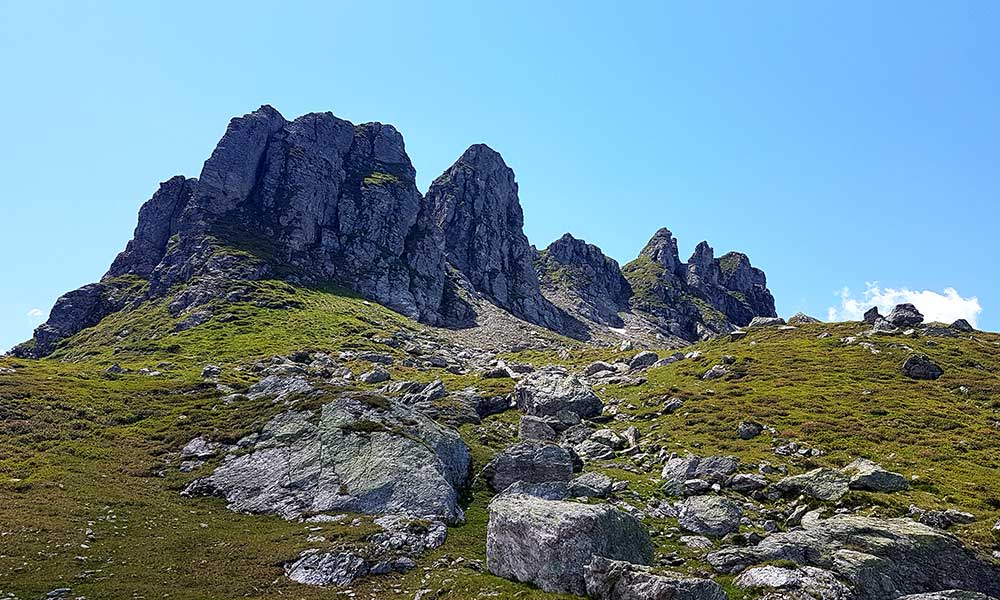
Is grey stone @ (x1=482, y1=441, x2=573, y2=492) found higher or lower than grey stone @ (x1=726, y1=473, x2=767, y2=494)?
lower

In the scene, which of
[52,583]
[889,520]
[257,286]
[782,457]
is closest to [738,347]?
[782,457]

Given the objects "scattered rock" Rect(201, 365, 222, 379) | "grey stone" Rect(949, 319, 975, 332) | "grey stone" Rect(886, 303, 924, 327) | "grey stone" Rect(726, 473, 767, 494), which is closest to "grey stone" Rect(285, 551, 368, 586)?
"grey stone" Rect(726, 473, 767, 494)

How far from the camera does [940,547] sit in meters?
29.7

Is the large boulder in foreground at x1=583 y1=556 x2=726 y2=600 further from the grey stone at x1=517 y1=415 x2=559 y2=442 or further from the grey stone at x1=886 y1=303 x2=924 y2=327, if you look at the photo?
the grey stone at x1=886 y1=303 x2=924 y2=327

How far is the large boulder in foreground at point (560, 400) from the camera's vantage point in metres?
69.8

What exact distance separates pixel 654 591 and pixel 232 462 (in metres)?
40.1

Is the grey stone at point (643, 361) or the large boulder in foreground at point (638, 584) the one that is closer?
the large boulder in foreground at point (638, 584)

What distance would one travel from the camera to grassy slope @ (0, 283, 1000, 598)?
29688 millimetres

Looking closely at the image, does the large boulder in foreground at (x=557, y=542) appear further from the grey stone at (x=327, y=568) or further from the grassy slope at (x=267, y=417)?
the grey stone at (x=327, y=568)

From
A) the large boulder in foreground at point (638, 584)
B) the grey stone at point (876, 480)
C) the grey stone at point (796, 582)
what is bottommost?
the large boulder in foreground at point (638, 584)

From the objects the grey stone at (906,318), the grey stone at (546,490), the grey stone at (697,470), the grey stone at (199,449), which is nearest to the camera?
the grey stone at (546,490)

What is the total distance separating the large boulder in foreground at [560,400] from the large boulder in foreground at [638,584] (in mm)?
42208

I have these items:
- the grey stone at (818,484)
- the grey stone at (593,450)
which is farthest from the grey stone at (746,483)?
the grey stone at (593,450)

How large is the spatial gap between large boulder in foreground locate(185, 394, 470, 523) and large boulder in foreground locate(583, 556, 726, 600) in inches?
590
